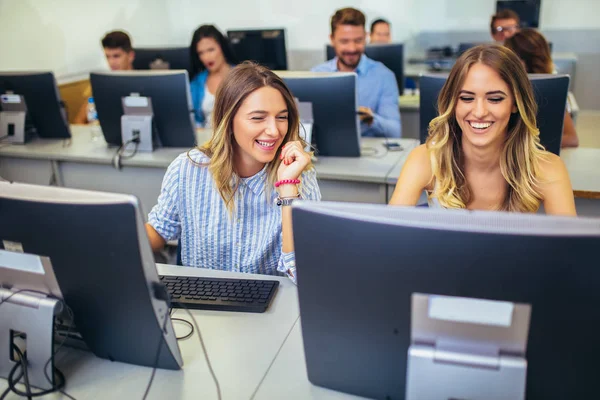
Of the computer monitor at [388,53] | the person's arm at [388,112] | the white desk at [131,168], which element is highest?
the computer monitor at [388,53]

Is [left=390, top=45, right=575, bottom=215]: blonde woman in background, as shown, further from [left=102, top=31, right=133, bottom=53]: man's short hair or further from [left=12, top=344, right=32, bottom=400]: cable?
[left=102, top=31, right=133, bottom=53]: man's short hair

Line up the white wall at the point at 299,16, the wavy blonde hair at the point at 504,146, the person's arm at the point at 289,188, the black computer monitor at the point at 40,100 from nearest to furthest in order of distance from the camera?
the person's arm at the point at 289,188
the wavy blonde hair at the point at 504,146
the black computer monitor at the point at 40,100
the white wall at the point at 299,16

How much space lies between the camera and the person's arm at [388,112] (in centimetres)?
291

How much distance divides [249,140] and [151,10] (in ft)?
14.7

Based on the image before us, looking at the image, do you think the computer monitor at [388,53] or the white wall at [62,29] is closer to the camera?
the computer monitor at [388,53]

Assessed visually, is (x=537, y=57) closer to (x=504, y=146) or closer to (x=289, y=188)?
(x=504, y=146)

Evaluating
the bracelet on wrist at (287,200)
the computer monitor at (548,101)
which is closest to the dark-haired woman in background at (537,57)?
the computer monitor at (548,101)

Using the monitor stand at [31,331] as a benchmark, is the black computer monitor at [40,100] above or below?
above

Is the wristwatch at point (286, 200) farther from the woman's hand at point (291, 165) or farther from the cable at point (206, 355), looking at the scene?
the cable at point (206, 355)

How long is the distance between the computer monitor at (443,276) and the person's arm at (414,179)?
0.90 m

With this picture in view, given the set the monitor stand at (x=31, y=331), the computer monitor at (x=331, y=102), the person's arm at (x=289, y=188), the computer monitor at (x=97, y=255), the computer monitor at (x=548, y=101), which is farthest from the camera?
the computer monitor at (x=331, y=102)

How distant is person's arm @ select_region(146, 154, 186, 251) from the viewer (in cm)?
154

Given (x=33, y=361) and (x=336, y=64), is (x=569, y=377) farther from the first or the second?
(x=336, y=64)

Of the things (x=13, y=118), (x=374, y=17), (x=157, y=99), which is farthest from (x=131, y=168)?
(x=374, y=17)
